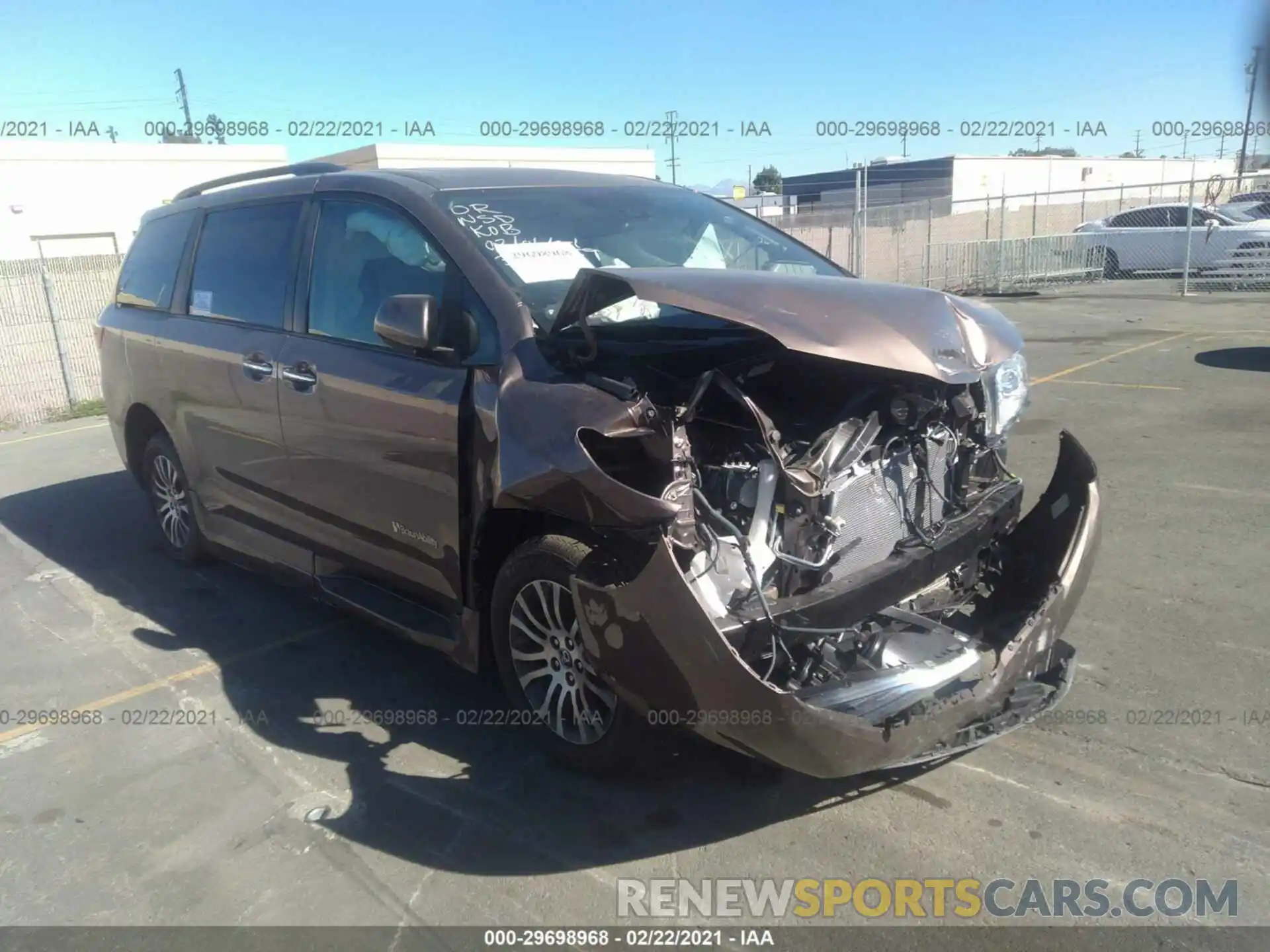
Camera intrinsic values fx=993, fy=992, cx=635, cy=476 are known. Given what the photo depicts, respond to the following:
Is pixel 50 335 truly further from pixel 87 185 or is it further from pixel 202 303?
pixel 87 185

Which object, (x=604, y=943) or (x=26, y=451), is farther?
(x=26, y=451)

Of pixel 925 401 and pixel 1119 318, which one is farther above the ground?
pixel 925 401

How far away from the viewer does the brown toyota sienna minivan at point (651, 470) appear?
2885 millimetres

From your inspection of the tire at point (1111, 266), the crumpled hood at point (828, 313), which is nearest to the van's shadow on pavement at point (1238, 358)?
the crumpled hood at point (828, 313)

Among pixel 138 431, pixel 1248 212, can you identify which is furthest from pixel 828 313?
pixel 1248 212

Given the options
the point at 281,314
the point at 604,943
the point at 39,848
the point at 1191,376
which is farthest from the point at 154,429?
the point at 1191,376

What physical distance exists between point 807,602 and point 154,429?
4.48 meters

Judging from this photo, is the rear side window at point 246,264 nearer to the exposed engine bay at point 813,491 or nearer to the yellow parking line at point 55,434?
the exposed engine bay at point 813,491

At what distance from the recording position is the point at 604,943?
2746 millimetres

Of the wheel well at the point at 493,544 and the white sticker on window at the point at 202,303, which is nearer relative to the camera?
the wheel well at the point at 493,544

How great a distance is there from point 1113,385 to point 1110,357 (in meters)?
1.99

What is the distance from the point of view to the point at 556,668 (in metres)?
3.38

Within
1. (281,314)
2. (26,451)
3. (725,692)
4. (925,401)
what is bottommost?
(26,451)

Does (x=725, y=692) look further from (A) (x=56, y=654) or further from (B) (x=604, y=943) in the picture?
(A) (x=56, y=654)
